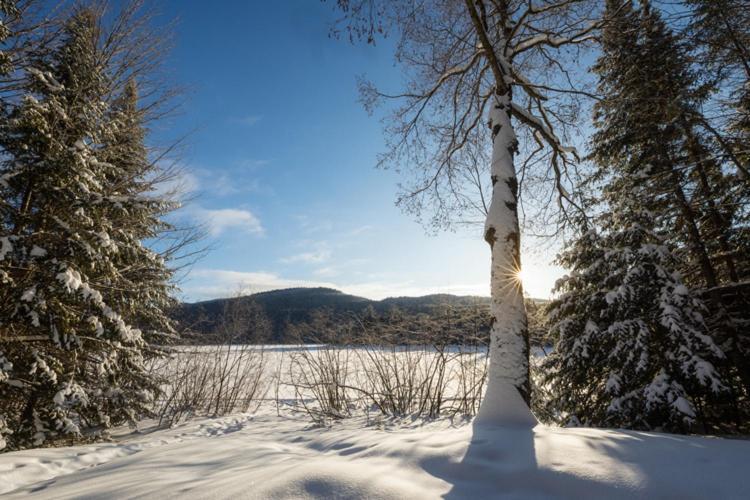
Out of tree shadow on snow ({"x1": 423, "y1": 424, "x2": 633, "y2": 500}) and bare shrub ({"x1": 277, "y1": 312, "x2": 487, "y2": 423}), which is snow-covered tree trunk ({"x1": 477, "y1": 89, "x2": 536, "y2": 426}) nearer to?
tree shadow on snow ({"x1": 423, "y1": 424, "x2": 633, "y2": 500})

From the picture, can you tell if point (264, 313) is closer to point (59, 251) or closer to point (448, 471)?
point (59, 251)

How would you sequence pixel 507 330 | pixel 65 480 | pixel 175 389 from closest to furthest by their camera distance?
pixel 65 480 → pixel 507 330 → pixel 175 389

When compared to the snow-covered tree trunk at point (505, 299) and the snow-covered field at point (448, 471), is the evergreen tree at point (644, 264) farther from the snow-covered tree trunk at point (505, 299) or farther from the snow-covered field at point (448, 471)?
the snow-covered field at point (448, 471)

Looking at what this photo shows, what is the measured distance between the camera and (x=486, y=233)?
4445 millimetres

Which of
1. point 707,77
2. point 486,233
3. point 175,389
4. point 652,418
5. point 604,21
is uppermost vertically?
point 604,21

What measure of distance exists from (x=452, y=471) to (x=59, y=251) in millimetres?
5911

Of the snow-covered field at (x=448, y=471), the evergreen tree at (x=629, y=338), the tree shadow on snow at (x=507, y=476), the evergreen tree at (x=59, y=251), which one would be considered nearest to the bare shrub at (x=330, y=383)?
the evergreen tree at (x=59, y=251)

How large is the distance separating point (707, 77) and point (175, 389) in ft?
39.4

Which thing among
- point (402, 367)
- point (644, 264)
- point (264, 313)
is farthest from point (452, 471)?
point (264, 313)

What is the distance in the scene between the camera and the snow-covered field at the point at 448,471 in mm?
1802

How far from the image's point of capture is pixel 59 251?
4.86m

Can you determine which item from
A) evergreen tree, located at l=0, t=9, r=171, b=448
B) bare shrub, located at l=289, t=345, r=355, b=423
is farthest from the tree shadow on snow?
evergreen tree, located at l=0, t=9, r=171, b=448

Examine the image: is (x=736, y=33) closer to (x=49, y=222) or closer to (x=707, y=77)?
(x=707, y=77)

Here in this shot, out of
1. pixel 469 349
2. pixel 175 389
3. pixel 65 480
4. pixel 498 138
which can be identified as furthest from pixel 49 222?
pixel 469 349
